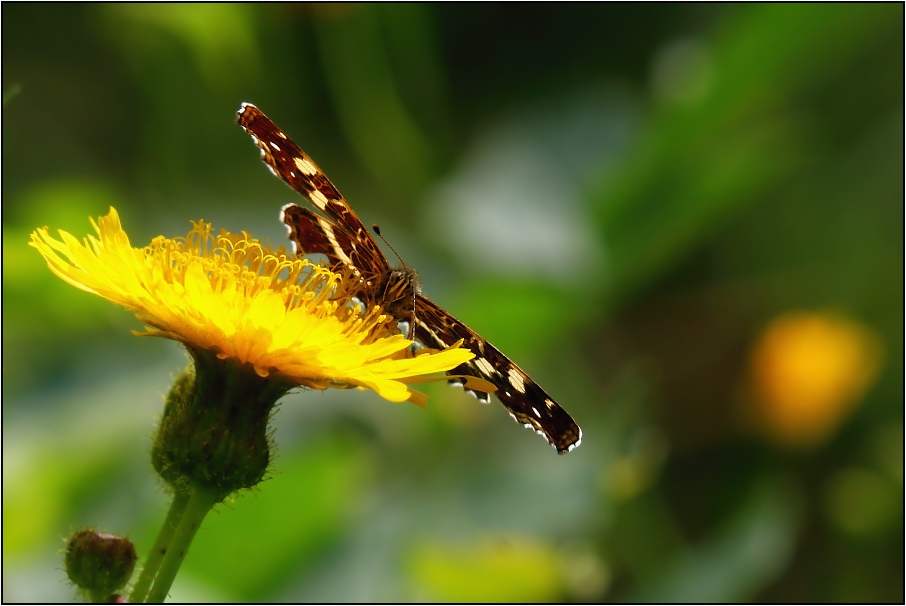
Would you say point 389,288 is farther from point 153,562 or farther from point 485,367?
point 153,562

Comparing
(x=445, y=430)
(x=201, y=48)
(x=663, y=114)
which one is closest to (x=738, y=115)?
(x=663, y=114)

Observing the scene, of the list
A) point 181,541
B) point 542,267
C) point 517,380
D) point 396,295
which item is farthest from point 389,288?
point 542,267

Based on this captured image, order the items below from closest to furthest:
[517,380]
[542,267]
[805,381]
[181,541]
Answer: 1. [181,541]
2. [517,380]
3. [542,267]
4. [805,381]

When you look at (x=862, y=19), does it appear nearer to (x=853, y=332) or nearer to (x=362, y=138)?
(x=853, y=332)

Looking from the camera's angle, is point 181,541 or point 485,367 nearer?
point 181,541

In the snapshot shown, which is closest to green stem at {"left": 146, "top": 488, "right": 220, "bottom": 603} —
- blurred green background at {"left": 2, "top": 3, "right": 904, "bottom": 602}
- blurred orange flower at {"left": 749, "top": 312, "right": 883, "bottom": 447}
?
blurred green background at {"left": 2, "top": 3, "right": 904, "bottom": 602}

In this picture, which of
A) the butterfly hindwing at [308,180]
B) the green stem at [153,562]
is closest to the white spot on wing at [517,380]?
the butterfly hindwing at [308,180]

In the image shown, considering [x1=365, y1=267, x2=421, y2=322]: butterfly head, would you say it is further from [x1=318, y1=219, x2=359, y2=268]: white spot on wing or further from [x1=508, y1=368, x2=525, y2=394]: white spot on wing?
[x1=508, y1=368, x2=525, y2=394]: white spot on wing
